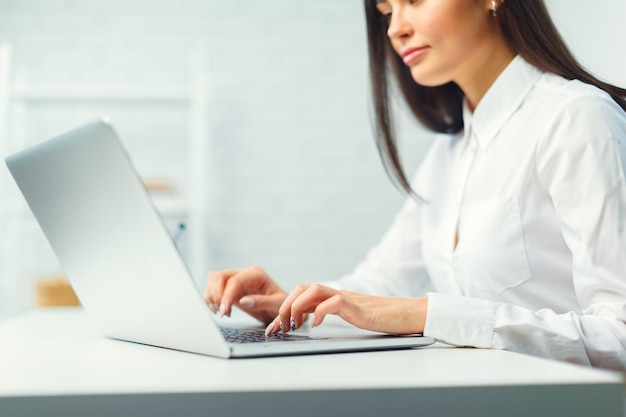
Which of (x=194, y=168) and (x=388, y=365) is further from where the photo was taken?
(x=194, y=168)

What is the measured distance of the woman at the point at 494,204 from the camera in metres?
0.94

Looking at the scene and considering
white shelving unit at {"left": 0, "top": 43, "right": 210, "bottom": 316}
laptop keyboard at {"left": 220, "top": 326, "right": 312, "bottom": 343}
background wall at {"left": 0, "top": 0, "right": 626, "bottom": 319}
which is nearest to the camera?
laptop keyboard at {"left": 220, "top": 326, "right": 312, "bottom": 343}

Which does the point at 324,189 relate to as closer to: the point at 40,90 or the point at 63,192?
the point at 40,90

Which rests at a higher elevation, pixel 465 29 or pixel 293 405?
pixel 465 29

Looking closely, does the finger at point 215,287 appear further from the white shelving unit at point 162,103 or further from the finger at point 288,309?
the white shelving unit at point 162,103

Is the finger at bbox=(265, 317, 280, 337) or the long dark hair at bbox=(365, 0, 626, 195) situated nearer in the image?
the finger at bbox=(265, 317, 280, 337)

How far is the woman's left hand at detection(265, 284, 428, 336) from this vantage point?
90 centimetres

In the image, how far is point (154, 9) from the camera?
143 inches

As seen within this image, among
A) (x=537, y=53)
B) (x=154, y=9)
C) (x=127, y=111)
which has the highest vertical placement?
(x=154, y=9)

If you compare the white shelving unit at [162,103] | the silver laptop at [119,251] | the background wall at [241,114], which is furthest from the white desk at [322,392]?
the background wall at [241,114]

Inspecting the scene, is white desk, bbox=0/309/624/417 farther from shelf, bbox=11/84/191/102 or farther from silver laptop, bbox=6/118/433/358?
shelf, bbox=11/84/191/102

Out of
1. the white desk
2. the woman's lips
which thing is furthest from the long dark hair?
the white desk

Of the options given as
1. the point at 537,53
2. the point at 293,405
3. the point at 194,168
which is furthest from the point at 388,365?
the point at 194,168

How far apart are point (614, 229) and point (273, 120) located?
2.76 m
